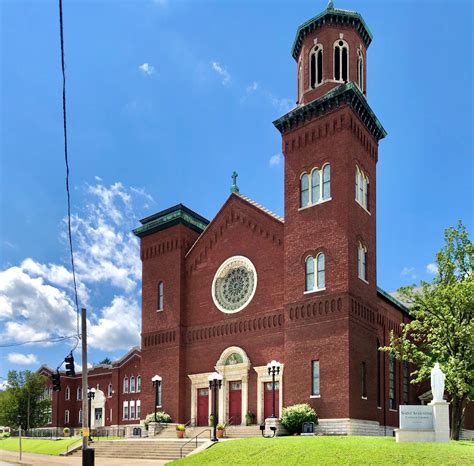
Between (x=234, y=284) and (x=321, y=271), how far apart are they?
24.2 ft

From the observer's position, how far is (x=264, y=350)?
3869 cm

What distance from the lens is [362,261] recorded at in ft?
124

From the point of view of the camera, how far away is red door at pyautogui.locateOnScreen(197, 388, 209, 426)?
41469 mm

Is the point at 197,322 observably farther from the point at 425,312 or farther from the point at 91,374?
the point at 91,374

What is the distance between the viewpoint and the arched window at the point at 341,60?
40.2 metres

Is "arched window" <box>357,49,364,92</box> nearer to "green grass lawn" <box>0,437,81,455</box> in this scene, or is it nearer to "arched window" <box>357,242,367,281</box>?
"arched window" <box>357,242,367,281</box>

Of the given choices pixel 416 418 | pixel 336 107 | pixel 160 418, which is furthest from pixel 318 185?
pixel 160 418

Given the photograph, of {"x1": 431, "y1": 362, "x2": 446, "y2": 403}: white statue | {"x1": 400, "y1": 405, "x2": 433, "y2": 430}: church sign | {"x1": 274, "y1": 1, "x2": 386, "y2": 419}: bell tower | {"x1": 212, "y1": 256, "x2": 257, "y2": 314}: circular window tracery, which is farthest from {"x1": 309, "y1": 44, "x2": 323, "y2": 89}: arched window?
{"x1": 400, "y1": 405, "x2": 433, "y2": 430}: church sign

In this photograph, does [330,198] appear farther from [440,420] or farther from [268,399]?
[440,420]

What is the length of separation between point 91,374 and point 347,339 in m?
44.8

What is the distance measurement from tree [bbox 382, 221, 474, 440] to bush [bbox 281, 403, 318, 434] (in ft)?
17.2

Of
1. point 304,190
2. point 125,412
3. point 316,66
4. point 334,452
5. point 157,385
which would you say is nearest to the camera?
point 334,452

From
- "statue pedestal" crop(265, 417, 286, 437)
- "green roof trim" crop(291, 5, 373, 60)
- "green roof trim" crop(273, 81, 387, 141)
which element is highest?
"green roof trim" crop(291, 5, 373, 60)

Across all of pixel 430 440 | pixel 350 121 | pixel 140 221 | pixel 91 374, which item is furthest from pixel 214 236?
pixel 91 374
